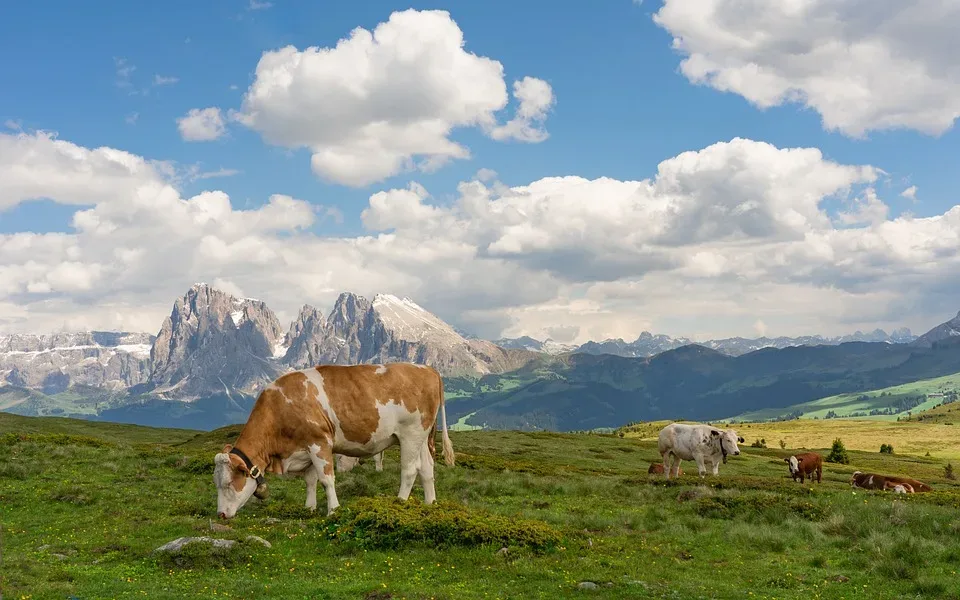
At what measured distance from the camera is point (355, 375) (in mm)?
21344

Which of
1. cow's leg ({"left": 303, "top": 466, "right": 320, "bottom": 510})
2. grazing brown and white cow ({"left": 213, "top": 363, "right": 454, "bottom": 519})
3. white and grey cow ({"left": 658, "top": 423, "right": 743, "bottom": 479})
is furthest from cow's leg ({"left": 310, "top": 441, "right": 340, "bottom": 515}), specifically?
white and grey cow ({"left": 658, "top": 423, "right": 743, "bottom": 479})

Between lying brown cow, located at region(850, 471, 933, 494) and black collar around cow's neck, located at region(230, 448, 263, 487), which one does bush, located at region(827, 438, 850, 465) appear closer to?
lying brown cow, located at region(850, 471, 933, 494)

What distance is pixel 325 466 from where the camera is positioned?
2033 cm

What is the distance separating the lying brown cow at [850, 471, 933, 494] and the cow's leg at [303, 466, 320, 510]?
114 feet

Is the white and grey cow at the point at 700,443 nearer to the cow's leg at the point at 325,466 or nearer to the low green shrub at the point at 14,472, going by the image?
the cow's leg at the point at 325,466

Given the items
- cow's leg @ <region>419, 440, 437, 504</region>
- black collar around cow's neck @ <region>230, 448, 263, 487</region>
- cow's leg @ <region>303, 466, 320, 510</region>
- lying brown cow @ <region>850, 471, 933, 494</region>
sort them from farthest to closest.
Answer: lying brown cow @ <region>850, 471, 933, 494</region> < cow's leg @ <region>419, 440, 437, 504</region> < cow's leg @ <region>303, 466, 320, 510</region> < black collar around cow's neck @ <region>230, 448, 263, 487</region>

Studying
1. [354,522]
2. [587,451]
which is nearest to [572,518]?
[354,522]

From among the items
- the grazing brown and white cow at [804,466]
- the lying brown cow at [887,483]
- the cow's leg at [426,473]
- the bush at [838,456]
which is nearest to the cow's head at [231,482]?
the cow's leg at [426,473]

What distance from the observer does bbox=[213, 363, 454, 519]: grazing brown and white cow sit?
1984cm

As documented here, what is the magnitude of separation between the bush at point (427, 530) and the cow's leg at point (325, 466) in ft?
5.70

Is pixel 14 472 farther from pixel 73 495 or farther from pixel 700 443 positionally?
pixel 700 443

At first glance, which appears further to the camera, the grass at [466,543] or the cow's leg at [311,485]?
the cow's leg at [311,485]

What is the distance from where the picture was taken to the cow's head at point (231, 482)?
19.3m

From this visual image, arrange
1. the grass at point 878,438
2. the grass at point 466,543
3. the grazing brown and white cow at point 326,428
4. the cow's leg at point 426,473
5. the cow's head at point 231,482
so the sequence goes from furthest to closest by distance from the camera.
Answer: the grass at point 878,438, the cow's leg at point 426,473, the grazing brown and white cow at point 326,428, the cow's head at point 231,482, the grass at point 466,543
